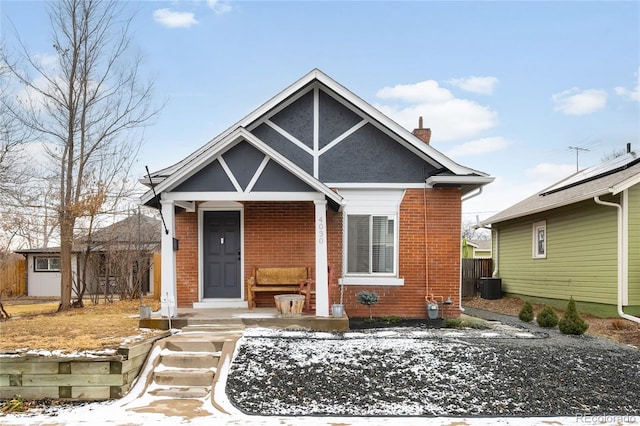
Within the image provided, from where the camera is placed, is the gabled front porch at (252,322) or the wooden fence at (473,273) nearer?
the gabled front porch at (252,322)

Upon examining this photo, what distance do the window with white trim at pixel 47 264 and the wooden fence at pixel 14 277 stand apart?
720 millimetres

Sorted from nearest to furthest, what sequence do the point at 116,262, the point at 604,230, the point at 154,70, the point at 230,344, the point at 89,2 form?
the point at 230,344
the point at 604,230
the point at 89,2
the point at 154,70
the point at 116,262

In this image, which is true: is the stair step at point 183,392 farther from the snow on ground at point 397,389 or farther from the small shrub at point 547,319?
the small shrub at point 547,319

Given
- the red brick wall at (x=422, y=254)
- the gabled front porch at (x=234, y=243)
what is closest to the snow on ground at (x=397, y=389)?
the red brick wall at (x=422, y=254)

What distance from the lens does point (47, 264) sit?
2511cm

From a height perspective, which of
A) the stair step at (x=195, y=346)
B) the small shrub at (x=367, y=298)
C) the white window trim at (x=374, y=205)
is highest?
the white window trim at (x=374, y=205)

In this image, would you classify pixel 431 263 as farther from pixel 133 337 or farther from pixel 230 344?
pixel 133 337

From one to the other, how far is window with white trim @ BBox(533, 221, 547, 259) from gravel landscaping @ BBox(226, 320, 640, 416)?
790cm

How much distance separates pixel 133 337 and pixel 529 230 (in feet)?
46.0

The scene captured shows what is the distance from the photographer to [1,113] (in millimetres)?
13492

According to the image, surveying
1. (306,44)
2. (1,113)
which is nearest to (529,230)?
(306,44)

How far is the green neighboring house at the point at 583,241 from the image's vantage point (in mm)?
12117

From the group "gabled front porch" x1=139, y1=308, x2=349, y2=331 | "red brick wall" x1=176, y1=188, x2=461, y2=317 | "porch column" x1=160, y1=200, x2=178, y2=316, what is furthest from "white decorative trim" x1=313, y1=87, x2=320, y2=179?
"gabled front porch" x1=139, y1=308, x2=349, y2=331

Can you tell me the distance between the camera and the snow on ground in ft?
18.9
